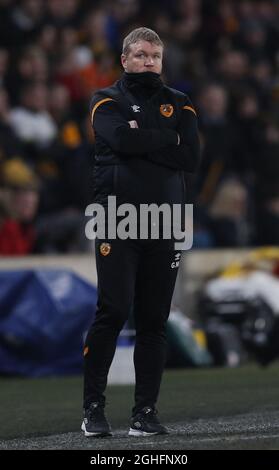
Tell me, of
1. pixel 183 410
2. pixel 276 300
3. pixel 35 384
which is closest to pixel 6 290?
pixel 35 384

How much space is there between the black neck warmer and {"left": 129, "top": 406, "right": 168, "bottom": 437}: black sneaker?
1437 mm

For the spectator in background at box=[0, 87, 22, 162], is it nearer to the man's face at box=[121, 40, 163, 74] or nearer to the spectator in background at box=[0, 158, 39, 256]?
the spectator in background at box=[0, 158, 39, 256]

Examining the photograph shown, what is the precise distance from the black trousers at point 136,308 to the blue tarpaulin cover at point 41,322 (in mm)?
4197

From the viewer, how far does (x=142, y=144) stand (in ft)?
19.1

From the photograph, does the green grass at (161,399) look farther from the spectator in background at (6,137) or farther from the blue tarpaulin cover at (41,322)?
the spectator in background at (6,137)

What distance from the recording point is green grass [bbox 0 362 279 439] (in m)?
6.81

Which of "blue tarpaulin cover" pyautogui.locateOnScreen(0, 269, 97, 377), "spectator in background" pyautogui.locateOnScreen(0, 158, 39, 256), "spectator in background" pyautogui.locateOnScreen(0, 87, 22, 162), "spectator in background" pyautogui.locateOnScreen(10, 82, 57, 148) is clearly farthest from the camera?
"spectator in background" pyautogui.locateOnScreen(10, 82, 57, 148)

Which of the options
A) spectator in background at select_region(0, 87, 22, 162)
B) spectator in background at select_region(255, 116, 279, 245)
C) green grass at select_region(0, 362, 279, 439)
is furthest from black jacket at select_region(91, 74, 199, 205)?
spectator in background at select_region(255, 116, 279, 245)

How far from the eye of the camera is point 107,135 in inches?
232

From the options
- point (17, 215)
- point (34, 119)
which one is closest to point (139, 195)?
point (17, 215)

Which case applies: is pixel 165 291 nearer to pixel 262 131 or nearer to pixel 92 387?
pixel 92 387

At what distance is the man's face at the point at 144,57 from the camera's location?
588 cm

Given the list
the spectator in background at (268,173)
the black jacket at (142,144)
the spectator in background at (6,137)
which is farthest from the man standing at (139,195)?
the spectator in background at (268,173)

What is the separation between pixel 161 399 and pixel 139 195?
2280mm
